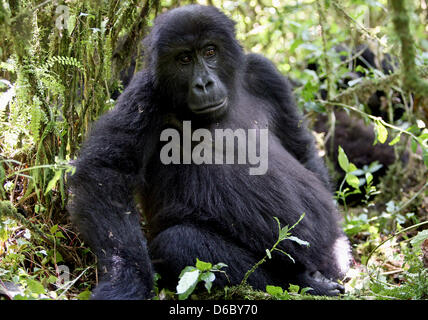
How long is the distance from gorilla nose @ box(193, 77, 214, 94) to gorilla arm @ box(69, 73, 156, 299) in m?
0.41

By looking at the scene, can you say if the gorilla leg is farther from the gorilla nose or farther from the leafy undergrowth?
the gorilla nose

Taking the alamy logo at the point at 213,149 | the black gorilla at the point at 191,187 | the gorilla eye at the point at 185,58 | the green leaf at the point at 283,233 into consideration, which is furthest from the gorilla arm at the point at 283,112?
the green leaf at the point at 283,233

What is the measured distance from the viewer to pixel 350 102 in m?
6.00

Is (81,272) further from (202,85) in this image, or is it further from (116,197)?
(202,85)

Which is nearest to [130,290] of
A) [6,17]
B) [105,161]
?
[105,161]

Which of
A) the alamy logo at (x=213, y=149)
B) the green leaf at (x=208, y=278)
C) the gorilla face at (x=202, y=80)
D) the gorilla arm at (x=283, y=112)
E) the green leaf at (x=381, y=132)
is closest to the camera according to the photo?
the green leaf at (x=208, y=278)

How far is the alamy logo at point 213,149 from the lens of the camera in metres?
4.00

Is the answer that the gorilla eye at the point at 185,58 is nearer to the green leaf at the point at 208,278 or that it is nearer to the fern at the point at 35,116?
the fern at the point at 35,116

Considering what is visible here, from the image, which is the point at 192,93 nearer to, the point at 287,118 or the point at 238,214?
the point at 238,214

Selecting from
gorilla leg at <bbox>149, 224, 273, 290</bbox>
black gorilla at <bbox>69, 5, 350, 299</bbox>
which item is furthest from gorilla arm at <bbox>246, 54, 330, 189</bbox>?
gorilla leg at <bbox>149, 224, 273, 290</bbox>

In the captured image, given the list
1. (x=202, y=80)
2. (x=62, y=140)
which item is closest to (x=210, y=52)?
(x=202, y=80)

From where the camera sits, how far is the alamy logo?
400 centimetres

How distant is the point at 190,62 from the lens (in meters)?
3.92
